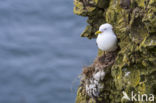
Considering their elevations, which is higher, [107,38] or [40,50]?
[40,50]

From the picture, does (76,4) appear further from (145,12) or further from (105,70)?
(145,12)

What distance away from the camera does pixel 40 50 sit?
137ft

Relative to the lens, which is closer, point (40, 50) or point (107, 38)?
point (107, 38)

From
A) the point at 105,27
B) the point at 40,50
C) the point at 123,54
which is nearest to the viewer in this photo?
the point at 123,54

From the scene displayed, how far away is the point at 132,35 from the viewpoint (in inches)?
336

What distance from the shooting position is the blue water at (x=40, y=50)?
1430 inches

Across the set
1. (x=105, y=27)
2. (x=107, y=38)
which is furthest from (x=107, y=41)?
(x=105, y=27)

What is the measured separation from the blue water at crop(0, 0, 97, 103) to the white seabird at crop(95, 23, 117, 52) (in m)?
21.6

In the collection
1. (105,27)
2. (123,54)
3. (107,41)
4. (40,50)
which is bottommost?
→ (123,54)

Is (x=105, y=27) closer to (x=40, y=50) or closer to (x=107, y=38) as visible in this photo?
(x=107, y=38)

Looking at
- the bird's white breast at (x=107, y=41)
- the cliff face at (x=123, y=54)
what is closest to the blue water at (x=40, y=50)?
the cliff face at (x=123, y=54)

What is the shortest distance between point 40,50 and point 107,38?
32.4m

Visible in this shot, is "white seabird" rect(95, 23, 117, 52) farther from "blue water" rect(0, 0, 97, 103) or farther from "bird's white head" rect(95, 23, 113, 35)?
"blue water" rect(0, 0, 97, 103)

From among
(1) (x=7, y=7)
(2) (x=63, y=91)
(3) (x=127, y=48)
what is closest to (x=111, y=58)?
(3) (x=127, y=48)
